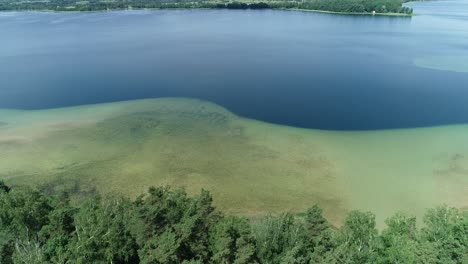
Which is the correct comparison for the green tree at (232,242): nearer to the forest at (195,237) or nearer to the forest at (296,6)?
the forest at (195,237)

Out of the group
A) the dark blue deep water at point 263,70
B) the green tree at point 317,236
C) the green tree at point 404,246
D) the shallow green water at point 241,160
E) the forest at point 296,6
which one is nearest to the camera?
the green tree at point 404,246

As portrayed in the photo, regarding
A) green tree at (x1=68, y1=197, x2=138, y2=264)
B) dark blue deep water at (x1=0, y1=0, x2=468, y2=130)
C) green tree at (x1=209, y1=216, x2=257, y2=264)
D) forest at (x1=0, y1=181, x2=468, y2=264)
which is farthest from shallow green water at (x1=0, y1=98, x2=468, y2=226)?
green tree at (x1=68, y1=197, x2=138, y2=264)

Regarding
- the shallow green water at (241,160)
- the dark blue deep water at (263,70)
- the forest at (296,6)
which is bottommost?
the shallow green water at (241,160)

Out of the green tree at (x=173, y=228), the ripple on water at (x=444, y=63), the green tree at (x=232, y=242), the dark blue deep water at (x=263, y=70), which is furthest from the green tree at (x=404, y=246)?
the ripple on water at (x=444, y=63)

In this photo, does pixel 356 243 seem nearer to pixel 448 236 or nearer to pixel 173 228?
pixel 448 236

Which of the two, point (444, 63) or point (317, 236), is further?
point (444, 63)

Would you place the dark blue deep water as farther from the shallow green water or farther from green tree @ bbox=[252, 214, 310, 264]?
green tree @ bbox=[252, 214, 310, 264]

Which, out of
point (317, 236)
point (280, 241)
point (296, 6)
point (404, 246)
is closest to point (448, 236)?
point (404, 246)

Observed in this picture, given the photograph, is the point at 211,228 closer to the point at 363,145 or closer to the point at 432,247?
the point at 432,247
